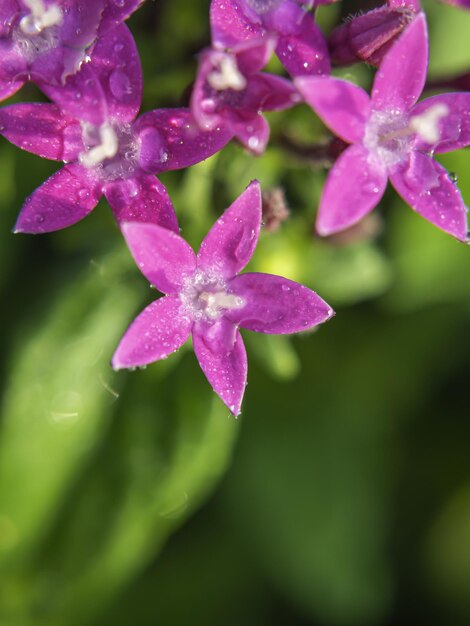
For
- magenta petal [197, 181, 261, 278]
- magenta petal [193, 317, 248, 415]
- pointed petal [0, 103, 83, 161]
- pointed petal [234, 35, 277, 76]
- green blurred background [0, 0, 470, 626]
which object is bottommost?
green blurred background [0, 0, 470, 626]

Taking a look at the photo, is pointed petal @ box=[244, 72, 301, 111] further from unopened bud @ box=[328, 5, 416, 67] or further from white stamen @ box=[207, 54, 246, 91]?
unopened bud @ box=[328, 5, 416, 67]

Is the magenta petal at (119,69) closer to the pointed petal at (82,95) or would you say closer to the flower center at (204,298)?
the pointed petal at (82,95)

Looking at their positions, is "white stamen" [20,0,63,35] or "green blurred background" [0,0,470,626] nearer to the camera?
"white stamen" [20,0,63,35]

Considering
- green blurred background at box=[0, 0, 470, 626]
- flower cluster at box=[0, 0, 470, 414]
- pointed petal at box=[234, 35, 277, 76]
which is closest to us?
pointed petal at box=[234, 35, 277, 76]

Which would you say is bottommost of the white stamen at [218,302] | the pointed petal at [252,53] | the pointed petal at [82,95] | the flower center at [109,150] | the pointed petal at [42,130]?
the white stamen at [218,302]

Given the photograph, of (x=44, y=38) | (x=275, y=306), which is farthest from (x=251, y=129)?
(x=44, y=38)

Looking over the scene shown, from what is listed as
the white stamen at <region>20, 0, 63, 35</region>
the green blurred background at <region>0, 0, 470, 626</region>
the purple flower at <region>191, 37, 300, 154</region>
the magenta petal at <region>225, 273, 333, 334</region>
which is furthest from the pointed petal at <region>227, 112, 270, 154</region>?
the green blurred background at <region>0, 0, 470, 626</region>

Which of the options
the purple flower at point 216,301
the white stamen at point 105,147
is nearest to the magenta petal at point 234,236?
the purple flower at point 216,301

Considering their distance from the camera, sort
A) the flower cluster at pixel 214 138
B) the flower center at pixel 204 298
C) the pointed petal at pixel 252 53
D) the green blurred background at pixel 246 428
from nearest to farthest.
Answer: the pointed petal at pixel 252 53
the flower cluster at pixel 214 138
the flower center at pixel 204 298
the green blurred background at pixel 246 428
